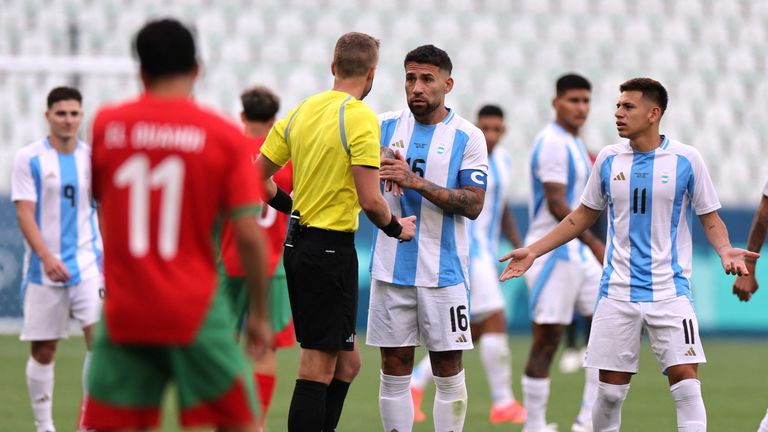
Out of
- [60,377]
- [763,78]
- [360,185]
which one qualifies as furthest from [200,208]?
[763,78]

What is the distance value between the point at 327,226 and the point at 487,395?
515cm

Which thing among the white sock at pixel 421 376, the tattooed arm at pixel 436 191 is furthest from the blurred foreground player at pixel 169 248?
the white sock at pixel 421 376

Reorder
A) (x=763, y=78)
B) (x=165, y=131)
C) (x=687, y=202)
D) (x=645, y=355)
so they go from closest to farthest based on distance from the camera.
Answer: (x=165, y=131), (x=687, y=202), (x=645, y=355), (x=763, y=78)

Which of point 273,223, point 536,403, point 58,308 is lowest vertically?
point 536,403

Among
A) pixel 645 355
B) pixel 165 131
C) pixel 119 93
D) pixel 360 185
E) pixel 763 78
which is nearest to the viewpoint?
pixel 165 131

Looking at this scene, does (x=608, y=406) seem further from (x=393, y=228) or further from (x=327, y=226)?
(x=327, y=226)

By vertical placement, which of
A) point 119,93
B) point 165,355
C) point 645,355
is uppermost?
point 119,93

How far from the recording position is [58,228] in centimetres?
826

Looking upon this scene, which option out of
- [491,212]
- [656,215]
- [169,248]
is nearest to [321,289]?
[656,215]

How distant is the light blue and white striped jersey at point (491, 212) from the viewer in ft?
34.8

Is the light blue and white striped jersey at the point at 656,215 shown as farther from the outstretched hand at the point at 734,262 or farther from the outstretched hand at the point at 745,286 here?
the outstretched hand at the point at 745,286

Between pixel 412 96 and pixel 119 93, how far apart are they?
38.8 ft

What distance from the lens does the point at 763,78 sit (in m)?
20.2

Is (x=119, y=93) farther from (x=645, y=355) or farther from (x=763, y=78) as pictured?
(x=763, y=78)
